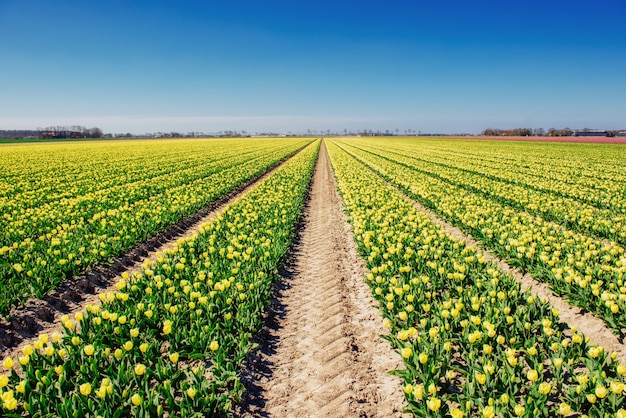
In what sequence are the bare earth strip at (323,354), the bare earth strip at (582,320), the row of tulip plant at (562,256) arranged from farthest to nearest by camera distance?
the row of tulip plant at (562,256) → the bare earth strip at (582,320) → the bare earth strip at (323,354)

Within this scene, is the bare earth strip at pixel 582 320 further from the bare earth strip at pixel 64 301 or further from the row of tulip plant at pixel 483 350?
the bare earth strip at pixel 64 301

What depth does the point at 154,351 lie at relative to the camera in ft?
14.2

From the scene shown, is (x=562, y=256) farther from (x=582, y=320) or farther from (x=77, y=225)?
(x=77, y=225)

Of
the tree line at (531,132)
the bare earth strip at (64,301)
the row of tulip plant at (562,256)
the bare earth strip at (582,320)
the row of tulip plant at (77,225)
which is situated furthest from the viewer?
the tree line at (531,132)

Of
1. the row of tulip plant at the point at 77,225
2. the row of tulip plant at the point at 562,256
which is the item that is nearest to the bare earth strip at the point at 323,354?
the row of tulip plant at the point at 562,256

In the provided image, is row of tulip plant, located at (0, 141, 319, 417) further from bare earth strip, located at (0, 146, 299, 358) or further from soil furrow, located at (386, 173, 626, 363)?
soil furrow, located at (386, 173, 626, 363)

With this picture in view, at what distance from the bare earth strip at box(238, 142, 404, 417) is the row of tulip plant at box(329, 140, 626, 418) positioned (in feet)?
1.21

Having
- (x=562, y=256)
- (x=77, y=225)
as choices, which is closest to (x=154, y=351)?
(x=77, y=225)

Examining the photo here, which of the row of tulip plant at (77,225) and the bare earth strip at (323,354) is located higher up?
the row of tulip plant at (77,225)

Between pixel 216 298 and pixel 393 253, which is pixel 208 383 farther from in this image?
pixel 393 253

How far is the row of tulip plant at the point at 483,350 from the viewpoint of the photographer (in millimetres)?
3377

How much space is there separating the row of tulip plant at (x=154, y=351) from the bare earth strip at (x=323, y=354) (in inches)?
13.7

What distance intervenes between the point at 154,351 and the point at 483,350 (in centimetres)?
378

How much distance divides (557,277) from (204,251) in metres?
6.59
